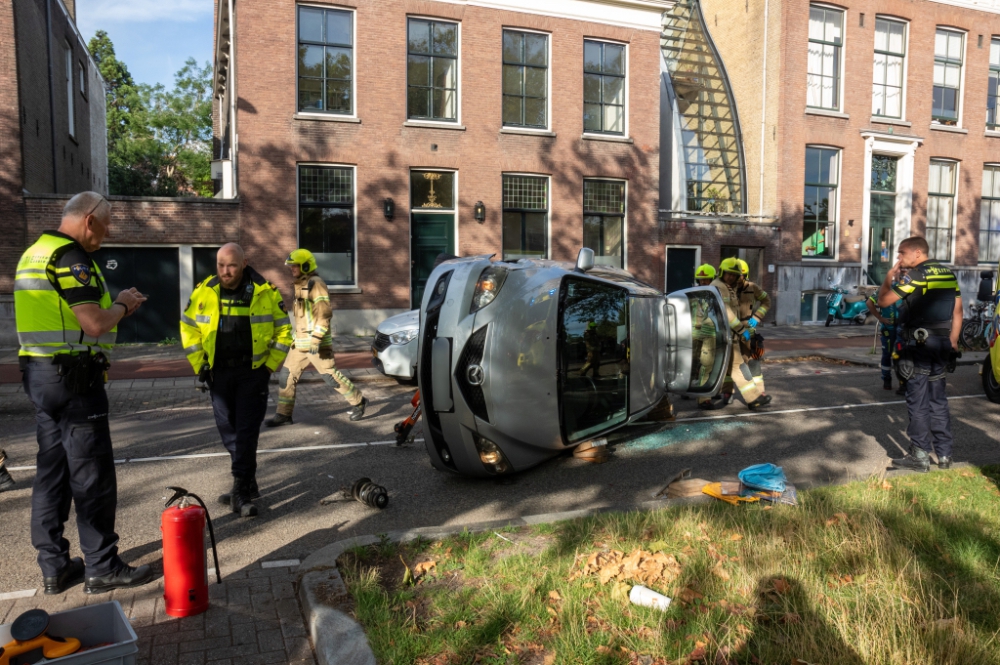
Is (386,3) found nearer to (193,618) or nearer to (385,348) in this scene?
(385,348)

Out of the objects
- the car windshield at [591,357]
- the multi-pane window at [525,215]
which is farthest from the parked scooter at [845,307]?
the car windshield at [591,357]

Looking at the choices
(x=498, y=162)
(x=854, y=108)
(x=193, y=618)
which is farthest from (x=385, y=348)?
(x=854, y=108)

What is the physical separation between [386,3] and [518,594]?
57.5ft

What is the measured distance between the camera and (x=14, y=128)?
1652 cm

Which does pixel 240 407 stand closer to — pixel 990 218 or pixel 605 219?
pixel 605 219

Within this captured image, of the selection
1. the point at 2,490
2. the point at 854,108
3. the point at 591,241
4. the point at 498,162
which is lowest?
the point at 2,490

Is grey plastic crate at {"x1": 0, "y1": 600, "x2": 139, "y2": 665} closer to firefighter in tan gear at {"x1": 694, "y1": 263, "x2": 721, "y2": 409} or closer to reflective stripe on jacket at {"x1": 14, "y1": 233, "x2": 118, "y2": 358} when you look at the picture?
reflective stripe on jacket at {"x1": 14, "y1": 233, "x2": 118, "y2": 358}

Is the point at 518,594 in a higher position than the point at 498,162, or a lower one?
lower

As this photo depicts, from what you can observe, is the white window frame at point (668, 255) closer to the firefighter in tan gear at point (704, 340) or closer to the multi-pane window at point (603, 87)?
the multi-pane window at point (603, 87)

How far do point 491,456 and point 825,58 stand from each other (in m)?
Answer: 22.5

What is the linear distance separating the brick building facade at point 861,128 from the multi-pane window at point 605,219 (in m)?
5.31

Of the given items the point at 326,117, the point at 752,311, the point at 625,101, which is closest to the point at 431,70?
the point at 326,117

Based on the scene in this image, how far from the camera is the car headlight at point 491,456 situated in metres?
5.94

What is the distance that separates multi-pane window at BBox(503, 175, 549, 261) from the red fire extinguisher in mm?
16292
